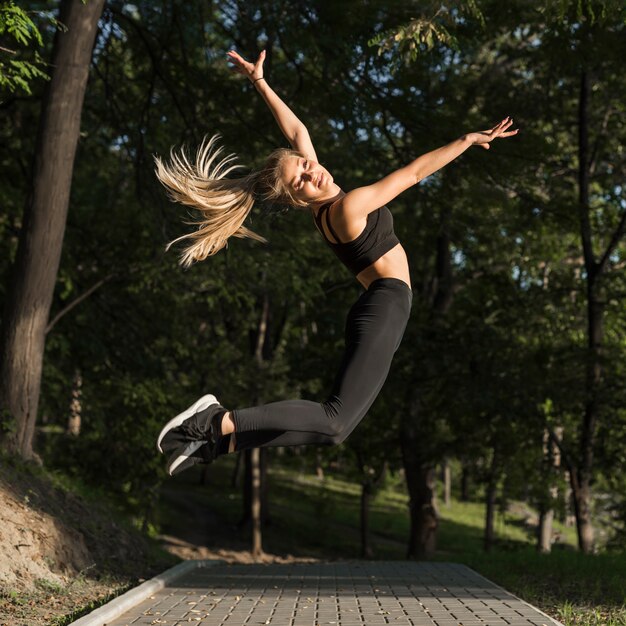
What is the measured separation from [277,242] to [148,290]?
321 cm

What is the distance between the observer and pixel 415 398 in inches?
858

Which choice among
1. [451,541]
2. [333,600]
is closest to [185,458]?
[333,600]

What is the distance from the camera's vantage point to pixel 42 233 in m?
12.3

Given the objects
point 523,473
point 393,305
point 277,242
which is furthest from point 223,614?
point 523,473

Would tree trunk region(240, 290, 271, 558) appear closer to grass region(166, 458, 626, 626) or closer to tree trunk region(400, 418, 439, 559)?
grass region(166, 458, 626, 626)

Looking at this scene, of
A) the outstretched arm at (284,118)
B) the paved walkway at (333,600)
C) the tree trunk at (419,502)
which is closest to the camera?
the outstretched arm at (284,118)

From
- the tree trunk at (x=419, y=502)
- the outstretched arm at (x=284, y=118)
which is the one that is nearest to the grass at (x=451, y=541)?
the tree trunk at (x=419, y=502)

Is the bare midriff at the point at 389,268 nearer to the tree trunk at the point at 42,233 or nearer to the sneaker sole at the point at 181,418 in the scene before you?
the sneaker sole at the point at 181,418

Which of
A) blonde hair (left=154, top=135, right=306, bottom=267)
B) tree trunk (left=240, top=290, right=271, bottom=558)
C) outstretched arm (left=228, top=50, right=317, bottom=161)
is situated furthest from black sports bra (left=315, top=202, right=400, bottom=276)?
tree trunk (left=240, top=290, right=271, bottom=558)

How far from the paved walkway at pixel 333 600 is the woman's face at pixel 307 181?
13.0 feet

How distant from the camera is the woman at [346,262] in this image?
17.0ft

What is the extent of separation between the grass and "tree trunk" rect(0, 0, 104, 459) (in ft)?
22.5

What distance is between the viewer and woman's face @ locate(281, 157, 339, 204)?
550 cm

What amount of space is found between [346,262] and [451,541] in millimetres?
31343
